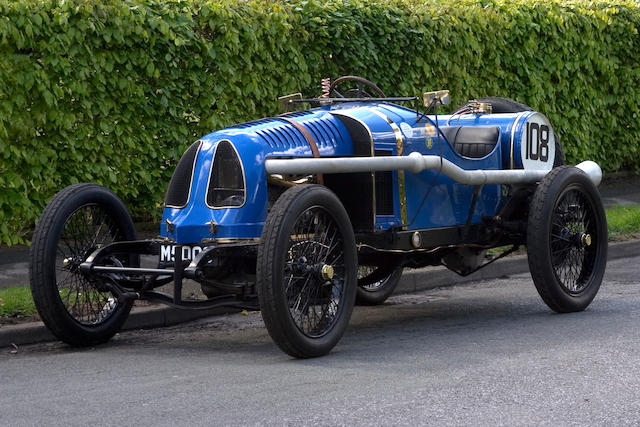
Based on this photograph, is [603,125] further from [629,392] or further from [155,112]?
[629,392]

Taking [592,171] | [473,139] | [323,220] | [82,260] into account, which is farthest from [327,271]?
[592,171]

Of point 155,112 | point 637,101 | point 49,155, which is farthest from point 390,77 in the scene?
point 637,101

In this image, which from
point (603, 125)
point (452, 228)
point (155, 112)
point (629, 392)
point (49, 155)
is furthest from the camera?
point (603, 125)

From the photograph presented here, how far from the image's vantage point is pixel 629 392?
19.5ft

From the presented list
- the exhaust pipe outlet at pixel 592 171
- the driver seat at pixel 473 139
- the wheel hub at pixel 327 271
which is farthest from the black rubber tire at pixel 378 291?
the wheel hub at pixel 327 271

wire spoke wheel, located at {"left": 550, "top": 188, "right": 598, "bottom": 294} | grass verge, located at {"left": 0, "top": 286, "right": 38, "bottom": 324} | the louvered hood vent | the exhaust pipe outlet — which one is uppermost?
the louvered hood vent

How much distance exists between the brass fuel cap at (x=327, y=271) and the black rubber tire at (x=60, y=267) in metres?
1.46

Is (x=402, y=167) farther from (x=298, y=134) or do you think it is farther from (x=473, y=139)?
(x=473, y=139)

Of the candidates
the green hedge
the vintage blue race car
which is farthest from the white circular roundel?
the green hedge

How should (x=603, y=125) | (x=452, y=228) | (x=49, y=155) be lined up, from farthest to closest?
(x=603, y=125)
(x=49, y=155)
(x=452, y=228)

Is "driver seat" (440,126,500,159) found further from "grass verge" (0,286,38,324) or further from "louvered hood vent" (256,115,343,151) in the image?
"grass verge" (0,286,38,324)

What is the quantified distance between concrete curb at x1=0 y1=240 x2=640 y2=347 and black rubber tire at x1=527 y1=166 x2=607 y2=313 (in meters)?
2.00

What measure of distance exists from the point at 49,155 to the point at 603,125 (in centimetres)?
838

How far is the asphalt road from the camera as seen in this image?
5.57m
